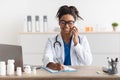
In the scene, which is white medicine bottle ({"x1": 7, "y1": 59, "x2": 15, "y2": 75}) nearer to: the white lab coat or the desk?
the desk

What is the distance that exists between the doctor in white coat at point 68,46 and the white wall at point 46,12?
231 centimetres

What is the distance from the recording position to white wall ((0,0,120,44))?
17.3 feet

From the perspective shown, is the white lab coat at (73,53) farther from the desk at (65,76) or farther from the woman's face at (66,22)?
the desk at (65,76)

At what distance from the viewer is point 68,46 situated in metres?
2.98

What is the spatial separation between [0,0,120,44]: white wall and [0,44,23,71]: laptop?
2.90 meters

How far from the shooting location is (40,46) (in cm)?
508

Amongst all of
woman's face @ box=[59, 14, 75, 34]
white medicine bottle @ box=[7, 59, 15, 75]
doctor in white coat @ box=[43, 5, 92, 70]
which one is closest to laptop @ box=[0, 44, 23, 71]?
white medicine bottle @ box=[7, 59, 15, 75]

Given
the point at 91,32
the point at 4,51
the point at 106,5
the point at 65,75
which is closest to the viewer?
the point at 65,75

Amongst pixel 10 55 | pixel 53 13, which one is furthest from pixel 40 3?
pixel 10 55

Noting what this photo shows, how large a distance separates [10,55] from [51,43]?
2.37 feet

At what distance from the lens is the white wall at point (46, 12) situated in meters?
5.26

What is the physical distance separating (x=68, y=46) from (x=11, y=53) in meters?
0.81

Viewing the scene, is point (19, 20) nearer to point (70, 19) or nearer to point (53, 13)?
point (53, 13)

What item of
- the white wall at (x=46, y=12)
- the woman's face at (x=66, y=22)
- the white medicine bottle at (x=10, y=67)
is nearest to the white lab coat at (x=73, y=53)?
the woman's face at (x=66, y=22)
